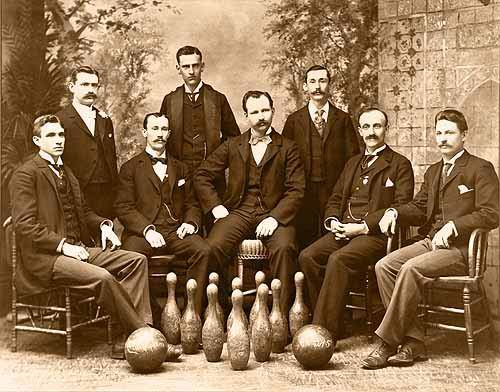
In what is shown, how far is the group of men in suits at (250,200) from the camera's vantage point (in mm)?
5176

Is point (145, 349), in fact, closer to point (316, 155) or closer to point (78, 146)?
point (78, 146)

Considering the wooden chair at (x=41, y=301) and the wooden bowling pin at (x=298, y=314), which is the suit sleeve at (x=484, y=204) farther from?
Result: the wooden chair at (x=41, y=301)

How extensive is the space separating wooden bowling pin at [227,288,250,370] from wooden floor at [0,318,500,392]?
7cm

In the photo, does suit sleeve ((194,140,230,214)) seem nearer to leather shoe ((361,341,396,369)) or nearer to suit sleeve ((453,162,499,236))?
leather shoe ((361,341,396,369))

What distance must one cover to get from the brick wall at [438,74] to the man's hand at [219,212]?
1.44m

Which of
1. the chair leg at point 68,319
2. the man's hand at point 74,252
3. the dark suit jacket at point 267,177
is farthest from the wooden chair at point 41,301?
the dark suit jacket at point 267,177

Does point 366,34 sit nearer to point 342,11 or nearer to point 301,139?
point 342,11

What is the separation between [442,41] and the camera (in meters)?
5.73

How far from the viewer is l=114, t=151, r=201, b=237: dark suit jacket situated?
232 inches

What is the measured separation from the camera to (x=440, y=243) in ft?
17.0

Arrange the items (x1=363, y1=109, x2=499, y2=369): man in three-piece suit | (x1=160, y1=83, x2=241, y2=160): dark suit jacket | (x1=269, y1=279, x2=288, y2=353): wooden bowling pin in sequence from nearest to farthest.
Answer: (x1=363, y1=109, x2=499, y2=369): man in three-piece suit → (x1=269, y1=279, x2=288, y2=353): wooden bowling pin → (x1=160, y1=83, x2=241, y2=160): dark suit jacket

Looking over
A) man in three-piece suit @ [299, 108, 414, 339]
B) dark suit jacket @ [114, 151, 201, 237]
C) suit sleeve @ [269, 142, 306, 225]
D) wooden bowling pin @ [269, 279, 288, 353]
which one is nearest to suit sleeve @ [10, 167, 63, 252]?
dark suit jacket @ [114, 151, 201, 237]

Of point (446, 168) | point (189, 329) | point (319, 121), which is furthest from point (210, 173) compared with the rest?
Answer: point (446, 168)

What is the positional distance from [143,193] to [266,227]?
950 millimetres
